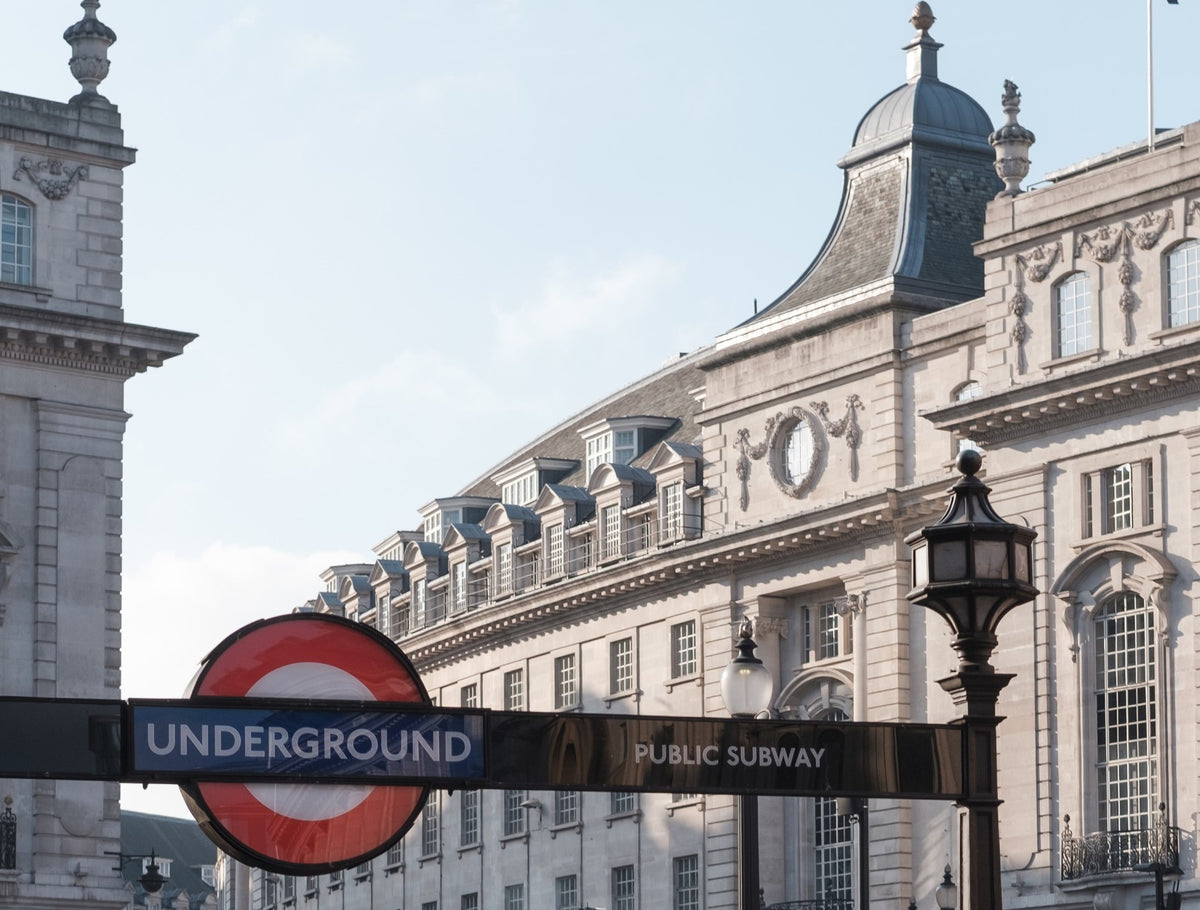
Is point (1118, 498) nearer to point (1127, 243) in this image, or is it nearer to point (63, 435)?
point (1127, 243)

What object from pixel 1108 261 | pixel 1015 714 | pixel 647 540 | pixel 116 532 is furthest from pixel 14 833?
pixel 647 540

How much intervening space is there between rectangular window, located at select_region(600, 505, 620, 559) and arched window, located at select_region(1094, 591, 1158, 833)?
20.8 m

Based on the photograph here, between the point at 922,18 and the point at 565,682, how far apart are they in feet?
69.0

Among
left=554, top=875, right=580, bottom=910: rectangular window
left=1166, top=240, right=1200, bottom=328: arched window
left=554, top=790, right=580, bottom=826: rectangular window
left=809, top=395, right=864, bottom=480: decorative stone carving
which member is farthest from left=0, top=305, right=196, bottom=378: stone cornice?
left=554, top=875, right=580, bottom=910: rectangular window

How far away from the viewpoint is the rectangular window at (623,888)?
7081 centimetres

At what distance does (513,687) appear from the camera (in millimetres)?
77812

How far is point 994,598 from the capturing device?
1198 cm

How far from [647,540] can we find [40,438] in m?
26.7

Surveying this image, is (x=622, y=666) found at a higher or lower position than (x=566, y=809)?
higher

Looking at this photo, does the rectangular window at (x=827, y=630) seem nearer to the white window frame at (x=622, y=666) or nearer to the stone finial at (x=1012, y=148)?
the white window frame at (x=622, y=666)

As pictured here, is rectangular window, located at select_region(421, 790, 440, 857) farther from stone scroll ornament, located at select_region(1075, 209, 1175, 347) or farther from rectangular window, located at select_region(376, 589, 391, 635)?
stone scroll ornament, located at select_region(1075, 209, 1175, 347)

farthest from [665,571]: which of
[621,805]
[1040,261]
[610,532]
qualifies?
[1040,261]

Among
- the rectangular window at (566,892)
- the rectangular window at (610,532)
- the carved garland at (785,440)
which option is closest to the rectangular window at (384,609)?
the rectangular window at (566,892)

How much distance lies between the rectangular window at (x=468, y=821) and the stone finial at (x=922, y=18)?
2677cm
